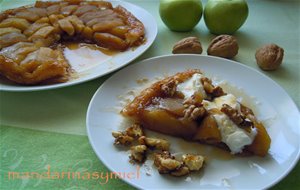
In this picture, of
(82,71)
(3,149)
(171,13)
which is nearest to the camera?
(3,149)

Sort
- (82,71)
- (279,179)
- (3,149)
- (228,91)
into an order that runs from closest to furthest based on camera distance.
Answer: (279,179) < (3,149) < (228,91) < (82,71)

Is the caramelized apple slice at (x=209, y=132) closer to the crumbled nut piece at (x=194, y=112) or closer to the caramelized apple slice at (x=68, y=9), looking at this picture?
the crumbled nut piece at (x=194, y=112)

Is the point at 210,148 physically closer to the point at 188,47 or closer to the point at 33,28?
the point at 188,47

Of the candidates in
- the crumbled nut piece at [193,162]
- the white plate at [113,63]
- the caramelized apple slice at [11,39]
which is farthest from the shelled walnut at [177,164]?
the caramelized apple slice at [11,39]

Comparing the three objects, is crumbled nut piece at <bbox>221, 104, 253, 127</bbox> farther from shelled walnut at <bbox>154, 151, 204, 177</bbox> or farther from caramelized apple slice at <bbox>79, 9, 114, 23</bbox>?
caramelized apple slice at <bbox>79, 9, 114, 23</bbox>

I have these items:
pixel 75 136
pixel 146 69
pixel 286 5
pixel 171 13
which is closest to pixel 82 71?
pixel 146 69

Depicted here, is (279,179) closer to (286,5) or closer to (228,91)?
(228,91)
